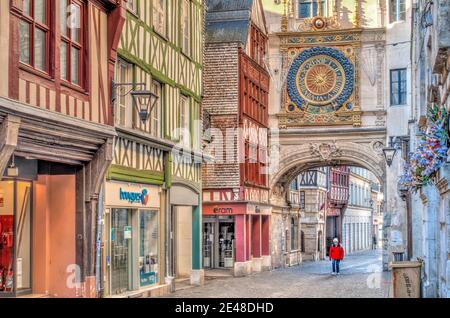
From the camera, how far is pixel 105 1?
616 inches

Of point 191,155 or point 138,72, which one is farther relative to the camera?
point 191,155

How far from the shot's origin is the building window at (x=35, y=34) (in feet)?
41.3

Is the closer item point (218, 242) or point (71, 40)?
point (71, 40)

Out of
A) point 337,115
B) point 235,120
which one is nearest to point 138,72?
point 235,120

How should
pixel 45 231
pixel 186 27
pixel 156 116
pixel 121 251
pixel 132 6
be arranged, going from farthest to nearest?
pixel 186 27 → pixel 156 116 → pixel 132 6 → pixel 121 251 → pixel 45 231

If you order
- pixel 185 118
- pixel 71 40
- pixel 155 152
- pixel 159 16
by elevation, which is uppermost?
pixel 159 16

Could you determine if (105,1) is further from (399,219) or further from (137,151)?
(399,219)

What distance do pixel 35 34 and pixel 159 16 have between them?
28.2ft

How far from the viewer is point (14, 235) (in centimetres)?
1359

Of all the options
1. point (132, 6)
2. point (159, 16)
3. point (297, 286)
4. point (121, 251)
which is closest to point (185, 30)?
point (159, 16)

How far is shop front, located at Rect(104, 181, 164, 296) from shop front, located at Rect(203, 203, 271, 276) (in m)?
13.2

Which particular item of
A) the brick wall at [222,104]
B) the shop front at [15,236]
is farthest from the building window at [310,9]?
the shop front at [15,236]

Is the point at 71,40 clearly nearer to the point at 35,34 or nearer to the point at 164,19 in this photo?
the point at 35,34
